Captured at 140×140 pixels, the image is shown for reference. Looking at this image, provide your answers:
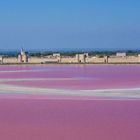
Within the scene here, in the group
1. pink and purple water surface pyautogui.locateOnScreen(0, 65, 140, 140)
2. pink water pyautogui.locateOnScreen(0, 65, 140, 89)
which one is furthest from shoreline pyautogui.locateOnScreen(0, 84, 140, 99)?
pink water pyautogui.locateOnScreen(0, 65, 140, 89)

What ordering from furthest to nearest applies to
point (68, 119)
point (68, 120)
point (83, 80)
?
1. point (83, 80)
2. point (68, 119)
3. point (68, 120)

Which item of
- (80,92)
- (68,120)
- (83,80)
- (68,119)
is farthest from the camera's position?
(83,80)

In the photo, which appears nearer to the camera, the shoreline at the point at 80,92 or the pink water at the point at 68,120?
the pink water at the point at 68,120

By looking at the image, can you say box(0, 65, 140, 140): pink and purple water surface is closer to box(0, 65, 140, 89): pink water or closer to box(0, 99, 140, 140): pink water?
box(0, 99, 140, 140): pink water

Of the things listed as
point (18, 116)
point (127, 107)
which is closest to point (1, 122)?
point (18, 116)

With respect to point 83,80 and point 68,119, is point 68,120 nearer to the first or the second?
point 68,119

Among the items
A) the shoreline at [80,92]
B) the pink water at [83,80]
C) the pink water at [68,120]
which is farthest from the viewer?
the pink water at [83,80]

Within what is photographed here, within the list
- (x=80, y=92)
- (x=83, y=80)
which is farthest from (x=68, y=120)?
(x=83, y=80)

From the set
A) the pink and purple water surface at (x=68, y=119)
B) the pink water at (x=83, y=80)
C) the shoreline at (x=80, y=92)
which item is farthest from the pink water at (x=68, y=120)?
the pink water at (x=83, y=80)

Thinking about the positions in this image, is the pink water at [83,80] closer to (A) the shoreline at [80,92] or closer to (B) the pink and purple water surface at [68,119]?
(A) the shoreline at [80,92]

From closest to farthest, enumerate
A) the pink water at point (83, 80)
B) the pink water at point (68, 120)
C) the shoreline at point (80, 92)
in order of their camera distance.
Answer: the pink water at point (68, 120) → the shoreline at point (80, 92) → the pink water at point (83, 80)

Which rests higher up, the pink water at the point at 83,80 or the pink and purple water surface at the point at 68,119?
the pink and purple water surface at the point at 68,119

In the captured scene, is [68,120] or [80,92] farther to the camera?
[80,92]

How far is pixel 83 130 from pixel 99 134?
40cm
